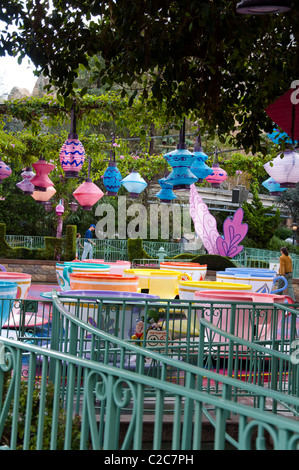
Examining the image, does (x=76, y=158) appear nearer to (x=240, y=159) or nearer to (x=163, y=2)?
(x=163, y=2)

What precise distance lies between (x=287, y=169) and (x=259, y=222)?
28358mm

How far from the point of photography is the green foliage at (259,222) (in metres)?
35.9

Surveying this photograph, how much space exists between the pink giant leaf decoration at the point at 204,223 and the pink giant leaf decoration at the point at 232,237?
375mm

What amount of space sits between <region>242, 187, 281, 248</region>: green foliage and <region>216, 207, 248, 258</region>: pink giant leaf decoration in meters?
13.6

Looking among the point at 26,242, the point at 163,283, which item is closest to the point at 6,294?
the point at 163,283

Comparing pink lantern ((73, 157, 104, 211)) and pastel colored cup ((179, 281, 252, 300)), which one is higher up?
pink lantern ((73, 157, 104, 211))

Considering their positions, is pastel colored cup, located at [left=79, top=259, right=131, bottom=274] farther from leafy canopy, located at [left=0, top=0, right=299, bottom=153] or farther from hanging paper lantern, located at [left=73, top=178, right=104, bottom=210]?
leafy canopy, located at [left=0, top=0, right=299, bottom=153]

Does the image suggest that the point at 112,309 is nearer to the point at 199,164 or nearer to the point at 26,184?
the point at 199,164

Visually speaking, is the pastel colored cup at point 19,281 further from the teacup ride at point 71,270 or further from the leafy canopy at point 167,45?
the leafy canopy at point 167,45

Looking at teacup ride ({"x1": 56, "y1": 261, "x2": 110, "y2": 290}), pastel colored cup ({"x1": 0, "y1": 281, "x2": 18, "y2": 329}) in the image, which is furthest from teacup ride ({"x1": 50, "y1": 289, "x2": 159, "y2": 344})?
teacup ride ({"x1": 56, "y1": 261, "x2": 110, "y2": 290})

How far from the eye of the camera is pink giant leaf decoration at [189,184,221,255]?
2281 cm

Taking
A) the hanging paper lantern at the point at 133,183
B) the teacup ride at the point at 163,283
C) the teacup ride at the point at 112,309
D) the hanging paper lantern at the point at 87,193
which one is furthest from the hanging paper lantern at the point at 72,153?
the teacup ride at the point at 112,309

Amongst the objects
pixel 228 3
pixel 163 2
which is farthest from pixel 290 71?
pixel 163 2

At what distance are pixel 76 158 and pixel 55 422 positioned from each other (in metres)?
7.43
